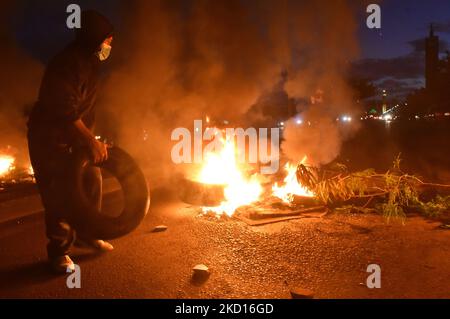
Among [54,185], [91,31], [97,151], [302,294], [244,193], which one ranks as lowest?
[302,294]

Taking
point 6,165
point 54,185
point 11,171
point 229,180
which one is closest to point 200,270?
point 54,185

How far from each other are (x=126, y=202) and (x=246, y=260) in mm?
1369

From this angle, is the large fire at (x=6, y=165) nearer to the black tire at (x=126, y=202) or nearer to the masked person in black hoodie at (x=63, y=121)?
the masked person in black hoodie at (x=63, y=121)

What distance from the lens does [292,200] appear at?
255 inches

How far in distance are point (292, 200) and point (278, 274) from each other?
304 centimetres

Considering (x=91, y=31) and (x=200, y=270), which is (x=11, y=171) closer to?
(x=91, y=31)

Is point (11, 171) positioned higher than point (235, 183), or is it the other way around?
point (11, 171)

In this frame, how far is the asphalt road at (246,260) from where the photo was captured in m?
3.22

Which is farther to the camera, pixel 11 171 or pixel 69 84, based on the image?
pixel 11 171

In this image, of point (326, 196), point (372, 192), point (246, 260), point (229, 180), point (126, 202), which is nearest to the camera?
point (126, 202)

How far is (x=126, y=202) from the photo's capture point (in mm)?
3674

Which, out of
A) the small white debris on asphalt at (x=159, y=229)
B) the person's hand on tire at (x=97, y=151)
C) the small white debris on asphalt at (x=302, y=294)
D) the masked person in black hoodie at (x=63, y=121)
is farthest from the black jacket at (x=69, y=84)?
the small white debris on asphalt at (x=302, y=294)

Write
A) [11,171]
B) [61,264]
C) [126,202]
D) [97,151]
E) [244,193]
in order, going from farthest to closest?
[11,171] < [244,193] < [126,202] < [61,264] < [97,151]

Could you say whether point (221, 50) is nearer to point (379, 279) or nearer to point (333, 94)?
point (333, 94)
